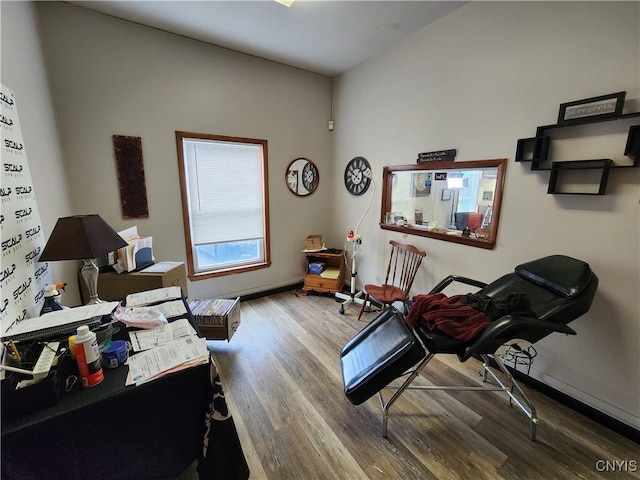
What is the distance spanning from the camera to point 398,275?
3.02 m

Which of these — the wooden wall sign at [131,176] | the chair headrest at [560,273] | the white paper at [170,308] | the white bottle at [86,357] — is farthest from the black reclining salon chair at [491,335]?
the wooden wall sign at [131,176]

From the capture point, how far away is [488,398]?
1.85 m

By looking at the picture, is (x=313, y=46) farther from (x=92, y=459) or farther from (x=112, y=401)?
(x=92, y=459)

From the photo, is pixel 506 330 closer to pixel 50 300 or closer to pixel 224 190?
pixel 50 300

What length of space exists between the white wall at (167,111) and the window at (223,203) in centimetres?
10

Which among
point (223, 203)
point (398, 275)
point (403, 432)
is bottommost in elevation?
point (403, 432)

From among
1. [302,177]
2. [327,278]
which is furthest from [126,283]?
[302,177]

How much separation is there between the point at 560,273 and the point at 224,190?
120 inches

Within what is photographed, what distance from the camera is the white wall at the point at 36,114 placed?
5.00 ft

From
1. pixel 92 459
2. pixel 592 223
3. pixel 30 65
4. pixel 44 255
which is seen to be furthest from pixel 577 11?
pixel 30 65

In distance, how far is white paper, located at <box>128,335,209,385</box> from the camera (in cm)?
102

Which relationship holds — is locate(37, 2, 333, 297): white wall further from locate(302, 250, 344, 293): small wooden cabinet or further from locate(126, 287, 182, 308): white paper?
locate(126, 287, 182, 308): white paper

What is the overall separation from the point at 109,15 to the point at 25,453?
3.07 m

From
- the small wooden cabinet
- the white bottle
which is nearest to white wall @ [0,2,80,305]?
the white bottle
